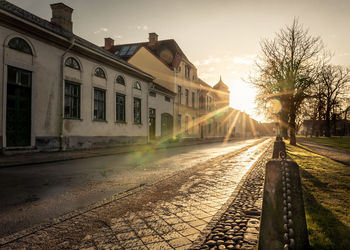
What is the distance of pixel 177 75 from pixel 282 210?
97.0 feet

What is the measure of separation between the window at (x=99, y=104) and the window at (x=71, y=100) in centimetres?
163

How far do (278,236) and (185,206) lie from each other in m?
2.16

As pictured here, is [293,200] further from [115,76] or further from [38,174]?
[115,76]

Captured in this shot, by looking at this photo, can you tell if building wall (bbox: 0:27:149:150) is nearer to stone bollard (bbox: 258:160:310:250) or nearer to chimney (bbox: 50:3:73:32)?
chimney (bbox: 50:3:73:32)

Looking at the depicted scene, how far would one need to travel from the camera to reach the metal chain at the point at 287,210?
1927 mm

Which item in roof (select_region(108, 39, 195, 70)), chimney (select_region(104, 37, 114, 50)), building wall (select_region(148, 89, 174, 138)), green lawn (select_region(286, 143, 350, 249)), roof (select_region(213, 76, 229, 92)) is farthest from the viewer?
roof (select_region(213, 76, 229, 92))

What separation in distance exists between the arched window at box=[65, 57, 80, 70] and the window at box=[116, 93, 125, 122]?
424 centimetres

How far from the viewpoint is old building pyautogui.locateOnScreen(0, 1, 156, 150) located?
11.2 m

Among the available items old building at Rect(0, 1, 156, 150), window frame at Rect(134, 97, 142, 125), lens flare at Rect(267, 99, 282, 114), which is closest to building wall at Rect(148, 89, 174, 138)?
window frame at Rect(134, 97, 142, 125)

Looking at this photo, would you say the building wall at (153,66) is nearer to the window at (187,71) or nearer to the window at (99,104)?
the window at (187,71)

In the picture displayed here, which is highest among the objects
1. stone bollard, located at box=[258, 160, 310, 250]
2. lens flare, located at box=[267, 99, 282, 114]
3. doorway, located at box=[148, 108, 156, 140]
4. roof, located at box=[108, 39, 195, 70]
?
roof, located at box=[108, 39, 195, 70]

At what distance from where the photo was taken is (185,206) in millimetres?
4031

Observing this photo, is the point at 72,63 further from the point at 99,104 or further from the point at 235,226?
the point at 235,226

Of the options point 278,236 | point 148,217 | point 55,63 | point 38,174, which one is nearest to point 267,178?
point 278,236
